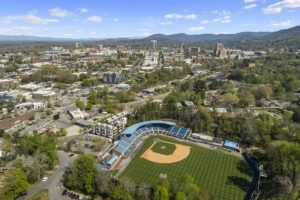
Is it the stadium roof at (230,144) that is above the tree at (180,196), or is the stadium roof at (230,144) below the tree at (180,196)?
below

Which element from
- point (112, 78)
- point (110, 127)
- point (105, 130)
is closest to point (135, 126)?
point (110, 127)

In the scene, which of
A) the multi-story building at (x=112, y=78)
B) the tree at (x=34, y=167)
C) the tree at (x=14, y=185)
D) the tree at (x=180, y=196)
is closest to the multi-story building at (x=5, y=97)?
the multi-story building at (x=112, y=78)

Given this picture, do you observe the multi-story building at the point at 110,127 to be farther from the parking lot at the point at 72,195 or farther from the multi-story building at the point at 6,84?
the multi-story building at the point at 6,84

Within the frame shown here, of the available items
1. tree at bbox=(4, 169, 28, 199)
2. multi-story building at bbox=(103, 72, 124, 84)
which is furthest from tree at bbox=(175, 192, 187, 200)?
multi-story building at bbox=(103, 72, 124, 84)

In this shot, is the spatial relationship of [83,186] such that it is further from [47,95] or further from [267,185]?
[47,95]

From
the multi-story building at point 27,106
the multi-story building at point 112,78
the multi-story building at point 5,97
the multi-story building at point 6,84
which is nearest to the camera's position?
the multi-story building at point 27,106

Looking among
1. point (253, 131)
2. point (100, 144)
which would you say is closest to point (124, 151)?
point (100, 144)
